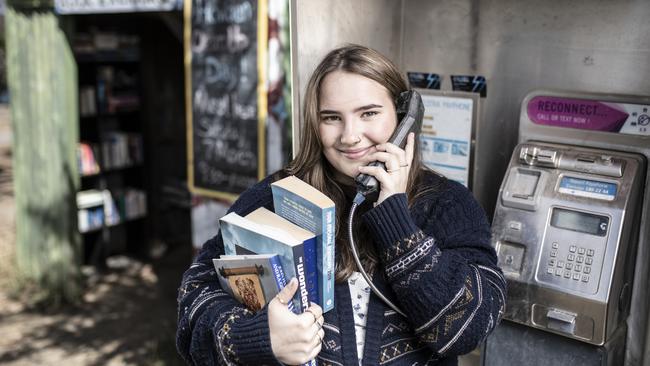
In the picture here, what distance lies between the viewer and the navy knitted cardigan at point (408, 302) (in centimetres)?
149

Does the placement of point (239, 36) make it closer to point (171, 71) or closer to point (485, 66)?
point (485, 66)

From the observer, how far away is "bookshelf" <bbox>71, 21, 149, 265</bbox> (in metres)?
5.84

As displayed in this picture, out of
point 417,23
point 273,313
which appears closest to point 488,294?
point 273,313

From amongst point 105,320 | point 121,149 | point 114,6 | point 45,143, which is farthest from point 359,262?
point 121,149

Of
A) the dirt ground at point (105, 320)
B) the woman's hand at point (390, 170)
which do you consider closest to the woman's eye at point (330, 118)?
the woman's hand at point (390, 170)

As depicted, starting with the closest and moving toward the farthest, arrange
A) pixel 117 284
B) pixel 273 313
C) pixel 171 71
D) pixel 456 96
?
pixel 273 313 < pixel 456 96 < pixel 117 284 < pixel 171 71

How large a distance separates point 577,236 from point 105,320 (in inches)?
163

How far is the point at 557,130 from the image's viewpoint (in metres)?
2.18

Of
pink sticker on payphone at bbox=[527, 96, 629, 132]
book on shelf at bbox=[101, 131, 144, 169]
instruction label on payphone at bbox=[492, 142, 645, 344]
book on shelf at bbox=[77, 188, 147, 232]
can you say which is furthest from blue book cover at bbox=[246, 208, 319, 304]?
book on shelf at bbox=[101, 131, 144, 169]

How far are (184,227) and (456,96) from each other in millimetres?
4764

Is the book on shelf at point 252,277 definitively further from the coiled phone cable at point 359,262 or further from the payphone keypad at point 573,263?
the payphone keypad at point 573,263

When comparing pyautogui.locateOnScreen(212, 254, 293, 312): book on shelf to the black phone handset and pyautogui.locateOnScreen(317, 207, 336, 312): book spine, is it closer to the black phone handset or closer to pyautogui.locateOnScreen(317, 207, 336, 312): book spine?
pyautogui.locateOnScreen(317, 207, 336, 312): book spine

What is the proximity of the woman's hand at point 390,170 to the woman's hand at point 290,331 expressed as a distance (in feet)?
1.08

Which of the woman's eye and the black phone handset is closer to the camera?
the black phone handset
